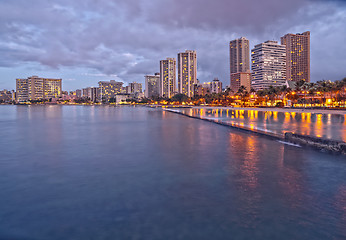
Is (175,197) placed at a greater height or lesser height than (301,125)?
lesser

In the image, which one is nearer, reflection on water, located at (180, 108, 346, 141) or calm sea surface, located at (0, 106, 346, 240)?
calm sea surface, located at (0, 106, 346, 240)

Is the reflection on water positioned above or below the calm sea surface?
above

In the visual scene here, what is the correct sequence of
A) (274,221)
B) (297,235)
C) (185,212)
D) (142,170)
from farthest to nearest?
Result: (142,170) → (185,212) → (274,221) → (297,235)

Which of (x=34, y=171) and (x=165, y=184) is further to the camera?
(x=34, y=171)

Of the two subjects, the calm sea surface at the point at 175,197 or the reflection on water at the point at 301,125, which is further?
the reflection on water at the point at 301,125

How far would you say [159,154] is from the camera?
50.1 feet

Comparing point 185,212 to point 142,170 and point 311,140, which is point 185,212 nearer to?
point 142,170

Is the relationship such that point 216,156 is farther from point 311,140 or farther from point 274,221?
point 274,221

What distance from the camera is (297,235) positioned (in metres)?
5.50

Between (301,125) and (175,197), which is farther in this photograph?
(301,125)

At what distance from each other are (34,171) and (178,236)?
891cm

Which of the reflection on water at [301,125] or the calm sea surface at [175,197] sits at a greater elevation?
the reflection on water at [301,125]

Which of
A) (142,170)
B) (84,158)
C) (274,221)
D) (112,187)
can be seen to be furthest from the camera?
(84,158)

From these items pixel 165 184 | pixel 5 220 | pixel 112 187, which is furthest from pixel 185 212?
pixel 5 220
